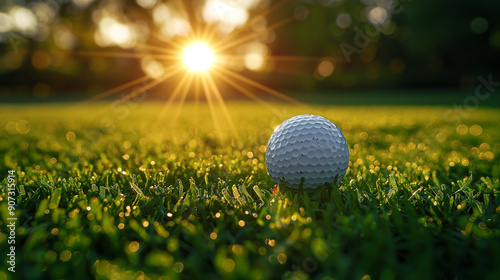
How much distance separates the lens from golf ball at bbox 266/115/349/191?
1.93 meters

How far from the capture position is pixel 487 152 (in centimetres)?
333

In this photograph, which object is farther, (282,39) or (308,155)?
(282,39)

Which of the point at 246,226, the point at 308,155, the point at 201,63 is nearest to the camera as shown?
the point at 246,226

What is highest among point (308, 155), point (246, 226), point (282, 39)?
point (282, 39)

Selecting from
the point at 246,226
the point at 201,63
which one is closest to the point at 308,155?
the point at 246,226

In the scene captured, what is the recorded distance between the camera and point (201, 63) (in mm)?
15797

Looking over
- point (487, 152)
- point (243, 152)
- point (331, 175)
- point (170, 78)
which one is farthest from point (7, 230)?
point (170, 78)

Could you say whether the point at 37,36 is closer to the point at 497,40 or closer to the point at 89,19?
the point at 89,19

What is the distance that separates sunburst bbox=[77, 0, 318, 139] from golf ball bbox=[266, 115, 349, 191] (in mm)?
14120

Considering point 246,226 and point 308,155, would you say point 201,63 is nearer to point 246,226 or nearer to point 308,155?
point 308,155

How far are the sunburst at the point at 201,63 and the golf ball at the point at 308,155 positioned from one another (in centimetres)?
1412

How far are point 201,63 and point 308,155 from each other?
14.6 metres

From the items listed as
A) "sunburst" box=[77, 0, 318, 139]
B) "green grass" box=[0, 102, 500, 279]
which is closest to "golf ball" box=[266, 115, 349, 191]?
"green grass" box=[0, 102, 500, 279]

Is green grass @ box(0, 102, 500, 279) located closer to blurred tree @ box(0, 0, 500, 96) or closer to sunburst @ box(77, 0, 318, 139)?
sunburst @ box(77, 0, 318, 139)
